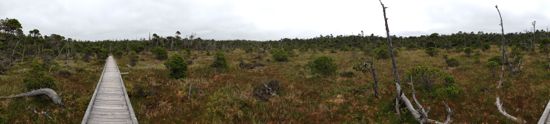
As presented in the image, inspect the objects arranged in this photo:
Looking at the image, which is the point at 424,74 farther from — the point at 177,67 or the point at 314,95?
the point at 177,67

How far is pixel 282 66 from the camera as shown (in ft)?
129

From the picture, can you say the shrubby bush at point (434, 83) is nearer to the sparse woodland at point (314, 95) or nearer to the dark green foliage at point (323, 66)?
the sparse woodland at point (314, 95)

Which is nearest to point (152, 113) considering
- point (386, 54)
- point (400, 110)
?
point (400, 110)

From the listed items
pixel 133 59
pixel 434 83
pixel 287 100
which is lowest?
pixel 287 100

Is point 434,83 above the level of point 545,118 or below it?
above

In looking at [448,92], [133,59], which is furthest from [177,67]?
[133,59]

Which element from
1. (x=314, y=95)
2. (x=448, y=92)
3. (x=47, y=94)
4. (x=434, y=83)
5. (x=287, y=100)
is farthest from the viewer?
(x=434, y=83)

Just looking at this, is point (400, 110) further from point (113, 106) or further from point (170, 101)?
point (113, 106)

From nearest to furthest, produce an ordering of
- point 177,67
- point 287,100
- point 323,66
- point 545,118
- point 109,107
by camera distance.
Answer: point 545,118 → point 109,107 → point 287,100 → point 177,67 → point 323,66

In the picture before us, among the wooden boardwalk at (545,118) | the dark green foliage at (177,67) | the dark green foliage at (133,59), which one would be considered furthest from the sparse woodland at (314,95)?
the dark green foliage at (133,59)

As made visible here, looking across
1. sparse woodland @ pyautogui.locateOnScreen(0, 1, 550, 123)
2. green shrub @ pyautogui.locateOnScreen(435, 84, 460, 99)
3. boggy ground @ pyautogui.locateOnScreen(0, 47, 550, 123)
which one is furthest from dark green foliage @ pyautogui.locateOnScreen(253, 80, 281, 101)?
green shrub @ pyautogui.locateOnScreen(435, 84, 460, 99)

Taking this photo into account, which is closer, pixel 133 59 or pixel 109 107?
pixel 109 107

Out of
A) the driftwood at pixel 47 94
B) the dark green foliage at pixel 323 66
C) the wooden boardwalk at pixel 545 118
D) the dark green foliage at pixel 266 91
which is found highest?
the dark green foliage at pixel 323 66

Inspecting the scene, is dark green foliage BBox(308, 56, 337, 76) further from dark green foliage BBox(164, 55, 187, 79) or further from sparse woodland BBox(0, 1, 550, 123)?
dark green foliage BBox(164, 55, 187, 79)
